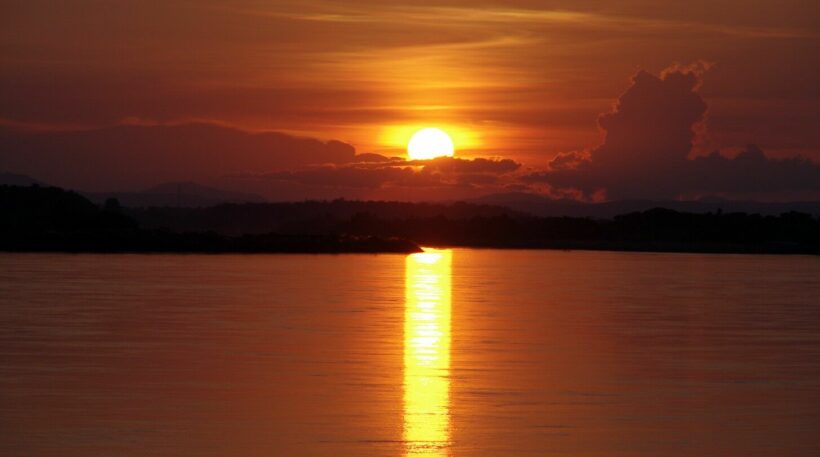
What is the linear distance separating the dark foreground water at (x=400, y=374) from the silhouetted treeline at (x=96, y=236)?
52.4m

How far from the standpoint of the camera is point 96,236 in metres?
103

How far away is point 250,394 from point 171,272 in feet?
148

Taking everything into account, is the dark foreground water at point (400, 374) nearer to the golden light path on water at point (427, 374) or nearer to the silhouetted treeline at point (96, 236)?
the golden light path on water at point (427, 374)

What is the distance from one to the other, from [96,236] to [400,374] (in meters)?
82.1

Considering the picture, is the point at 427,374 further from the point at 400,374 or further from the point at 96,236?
the point at 96,236

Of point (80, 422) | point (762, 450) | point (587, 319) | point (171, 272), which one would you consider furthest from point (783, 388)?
point (171, 272)

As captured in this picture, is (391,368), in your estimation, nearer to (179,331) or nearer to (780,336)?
(179,331)

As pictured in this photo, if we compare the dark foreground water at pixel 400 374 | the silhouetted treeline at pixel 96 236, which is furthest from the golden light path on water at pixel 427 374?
the silhouetted treeline at pixel 96 236

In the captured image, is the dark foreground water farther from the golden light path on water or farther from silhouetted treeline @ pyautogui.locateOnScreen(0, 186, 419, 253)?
silhouetted treeline @ pyautogui.locateOnScreen(0, 186, 419, 253)

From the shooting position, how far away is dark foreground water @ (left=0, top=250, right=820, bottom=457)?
717 inches

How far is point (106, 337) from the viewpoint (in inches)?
1206

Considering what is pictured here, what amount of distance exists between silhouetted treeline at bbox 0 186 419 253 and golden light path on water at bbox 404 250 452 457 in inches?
2240

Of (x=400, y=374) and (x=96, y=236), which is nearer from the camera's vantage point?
(x=400, y=374)

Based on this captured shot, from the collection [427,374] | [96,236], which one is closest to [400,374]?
[427,374]
